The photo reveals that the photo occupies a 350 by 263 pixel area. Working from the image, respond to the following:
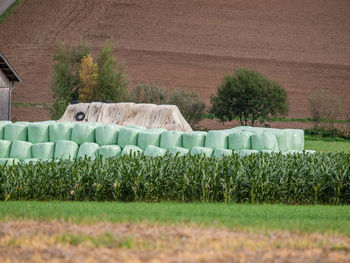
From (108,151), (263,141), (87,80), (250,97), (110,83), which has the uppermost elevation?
(87,80)

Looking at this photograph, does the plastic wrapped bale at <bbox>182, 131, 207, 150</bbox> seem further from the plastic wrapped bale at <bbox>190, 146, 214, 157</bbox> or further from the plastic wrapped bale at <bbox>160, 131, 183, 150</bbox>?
the plastic wrapped bale at <bbox>190, 146, 214, 157</bbox>

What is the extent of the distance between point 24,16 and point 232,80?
1533 inches

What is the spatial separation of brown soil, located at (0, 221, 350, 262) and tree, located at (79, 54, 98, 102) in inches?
1525

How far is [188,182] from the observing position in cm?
1107

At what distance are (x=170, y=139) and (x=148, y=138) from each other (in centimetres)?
67

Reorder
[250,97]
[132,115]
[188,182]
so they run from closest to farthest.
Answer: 1. [188,182]
2. [132,115]
3. [250,97]

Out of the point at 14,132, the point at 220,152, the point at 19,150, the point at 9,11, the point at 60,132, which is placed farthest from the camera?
the point at 9,11

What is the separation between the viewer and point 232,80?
53812 millimetres

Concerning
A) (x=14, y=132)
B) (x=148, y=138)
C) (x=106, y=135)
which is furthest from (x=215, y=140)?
(x=14, y=132)

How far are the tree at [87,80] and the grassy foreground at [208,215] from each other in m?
35.6

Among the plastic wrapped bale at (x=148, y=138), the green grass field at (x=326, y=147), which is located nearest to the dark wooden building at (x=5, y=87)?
the green grass field at (x=326, y=147)

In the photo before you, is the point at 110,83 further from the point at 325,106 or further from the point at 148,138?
the point at 148,138

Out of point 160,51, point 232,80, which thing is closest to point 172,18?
point 160,51

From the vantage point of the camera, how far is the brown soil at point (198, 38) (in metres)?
72.9
